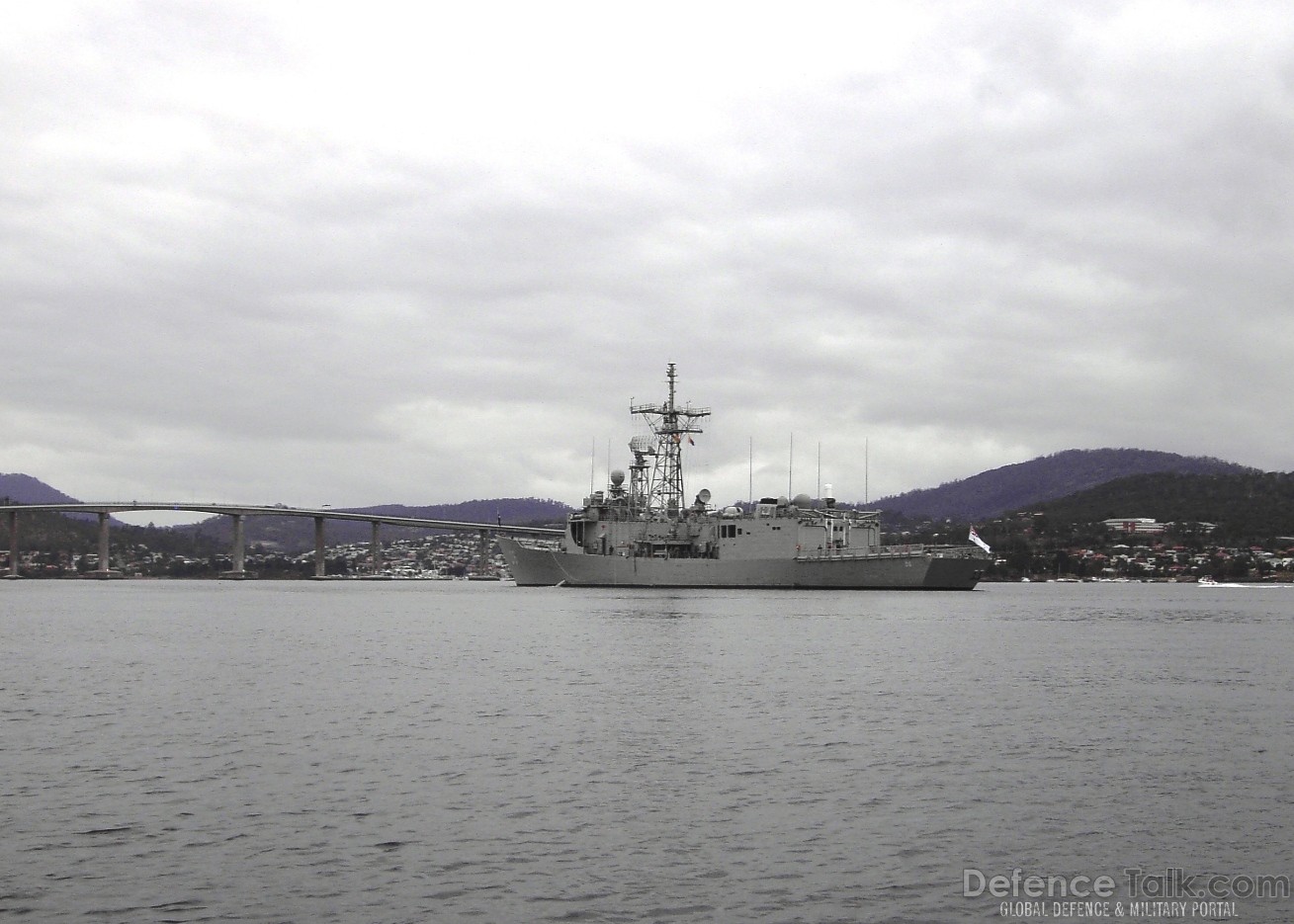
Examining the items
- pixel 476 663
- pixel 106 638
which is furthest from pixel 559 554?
pixel 476 663

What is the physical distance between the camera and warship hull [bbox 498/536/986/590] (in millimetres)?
90750

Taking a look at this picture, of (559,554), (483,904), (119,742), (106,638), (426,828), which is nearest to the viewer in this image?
(483,904)

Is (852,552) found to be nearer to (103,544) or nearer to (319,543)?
(319,543)

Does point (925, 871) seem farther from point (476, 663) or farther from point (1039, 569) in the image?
point (1039, 569)

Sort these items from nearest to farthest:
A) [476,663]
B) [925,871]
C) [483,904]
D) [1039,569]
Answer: [483,904]
[925,871]
[476,663]
[1039,569]

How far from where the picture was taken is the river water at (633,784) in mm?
13828

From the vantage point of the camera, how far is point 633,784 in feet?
63.6

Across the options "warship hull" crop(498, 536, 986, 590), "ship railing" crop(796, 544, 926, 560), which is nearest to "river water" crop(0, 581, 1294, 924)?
"ship railing" crop(796, 544, 926, 560)

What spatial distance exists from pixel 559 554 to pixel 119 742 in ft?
261

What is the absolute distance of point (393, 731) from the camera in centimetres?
2422

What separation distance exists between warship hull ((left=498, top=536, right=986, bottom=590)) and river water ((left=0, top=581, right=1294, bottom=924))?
48929 mm

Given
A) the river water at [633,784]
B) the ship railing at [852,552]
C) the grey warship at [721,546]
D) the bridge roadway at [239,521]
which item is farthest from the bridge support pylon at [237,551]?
the river water at [633,784]

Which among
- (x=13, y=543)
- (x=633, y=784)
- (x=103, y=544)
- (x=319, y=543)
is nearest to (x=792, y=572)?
(x=633, y=784)

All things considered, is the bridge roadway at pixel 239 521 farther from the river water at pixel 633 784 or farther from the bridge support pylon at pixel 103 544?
the river water at pixel 633 784
